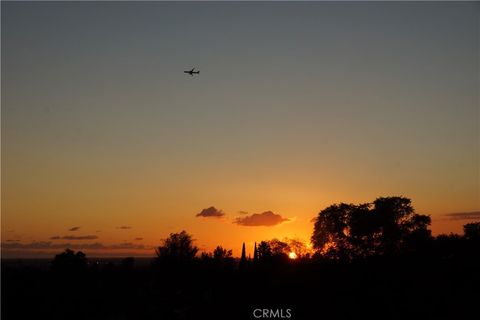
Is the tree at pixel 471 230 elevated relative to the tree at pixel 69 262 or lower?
elevated

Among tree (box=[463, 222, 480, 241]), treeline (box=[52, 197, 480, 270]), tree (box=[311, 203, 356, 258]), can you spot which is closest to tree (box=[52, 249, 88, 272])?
treeline (box=[52, 197, 480, 270])

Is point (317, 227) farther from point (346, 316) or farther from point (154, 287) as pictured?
point (346, 316)

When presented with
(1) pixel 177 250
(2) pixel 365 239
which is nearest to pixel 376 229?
(2) pixel 365 239

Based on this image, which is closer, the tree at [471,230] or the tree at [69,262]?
the tree at [69,262]

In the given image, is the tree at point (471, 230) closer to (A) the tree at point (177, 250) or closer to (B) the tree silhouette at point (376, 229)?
(B) the tree silhouette at point (376, 229)

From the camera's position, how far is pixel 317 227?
3071 inches

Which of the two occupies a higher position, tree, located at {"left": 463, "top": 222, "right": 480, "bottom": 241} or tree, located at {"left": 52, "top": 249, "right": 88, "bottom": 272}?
tree, located at {"left": 463, "top": 222, "right": 480, "bottom": 241}

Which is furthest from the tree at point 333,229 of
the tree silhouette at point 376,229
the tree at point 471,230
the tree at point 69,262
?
the tree at point 69,262

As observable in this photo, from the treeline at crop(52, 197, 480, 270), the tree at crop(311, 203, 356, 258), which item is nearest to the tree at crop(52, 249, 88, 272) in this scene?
the treeline at crop(52, 197, 480, 270)

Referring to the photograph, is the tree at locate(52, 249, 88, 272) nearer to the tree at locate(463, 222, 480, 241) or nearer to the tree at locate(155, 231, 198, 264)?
the tree at locate(155, 231, 198, 264)

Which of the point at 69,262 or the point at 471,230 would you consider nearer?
the point at 69,262

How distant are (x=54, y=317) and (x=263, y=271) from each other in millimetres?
22111

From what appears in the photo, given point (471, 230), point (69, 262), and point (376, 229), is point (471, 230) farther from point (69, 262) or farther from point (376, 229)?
point (69, 262)

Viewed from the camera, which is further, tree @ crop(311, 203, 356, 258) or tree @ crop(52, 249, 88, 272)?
tree @ crop(311, 203, 356, 258)
